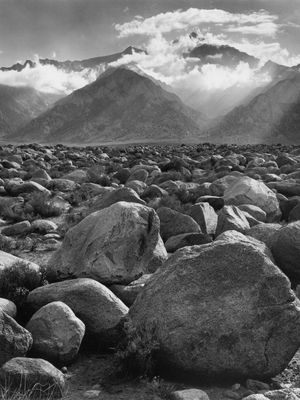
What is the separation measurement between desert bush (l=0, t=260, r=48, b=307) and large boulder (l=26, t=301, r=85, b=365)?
44.8 inches

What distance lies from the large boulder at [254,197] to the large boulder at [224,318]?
26.7ft

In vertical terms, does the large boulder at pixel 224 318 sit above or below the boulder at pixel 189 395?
above

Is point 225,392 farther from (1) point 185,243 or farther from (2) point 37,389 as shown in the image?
(1) point 185,243

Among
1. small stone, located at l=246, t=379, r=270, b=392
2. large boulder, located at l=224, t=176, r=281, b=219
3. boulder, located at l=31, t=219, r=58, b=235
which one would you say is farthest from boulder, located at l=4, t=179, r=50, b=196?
small stone, located at l=246, t=379, r=270, b=392

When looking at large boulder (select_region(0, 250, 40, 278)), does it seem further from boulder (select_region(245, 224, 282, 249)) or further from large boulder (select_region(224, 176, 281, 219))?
large boulder (select_region(224, 176, 281, 219))

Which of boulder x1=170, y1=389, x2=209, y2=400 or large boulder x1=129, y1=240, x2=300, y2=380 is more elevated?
large boulder x1=129, y1=240, x2=300, y2=380

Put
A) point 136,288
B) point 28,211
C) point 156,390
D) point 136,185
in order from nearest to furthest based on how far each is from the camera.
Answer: point 156,390 < point 136,288 < point 28,211 < point 136,185

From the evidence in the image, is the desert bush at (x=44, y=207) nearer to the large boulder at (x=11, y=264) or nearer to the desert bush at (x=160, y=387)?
the large boulder at (x=11, y=264)

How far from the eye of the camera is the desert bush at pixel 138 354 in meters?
6.15

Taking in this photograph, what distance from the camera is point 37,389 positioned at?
18.0ft

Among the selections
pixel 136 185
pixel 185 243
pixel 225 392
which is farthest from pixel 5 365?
pixel 136 185

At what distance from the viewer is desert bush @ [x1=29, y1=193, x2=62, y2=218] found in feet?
50.8

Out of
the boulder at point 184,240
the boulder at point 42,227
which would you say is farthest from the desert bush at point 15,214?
the boulder at point 184,240

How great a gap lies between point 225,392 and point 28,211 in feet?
34.6
